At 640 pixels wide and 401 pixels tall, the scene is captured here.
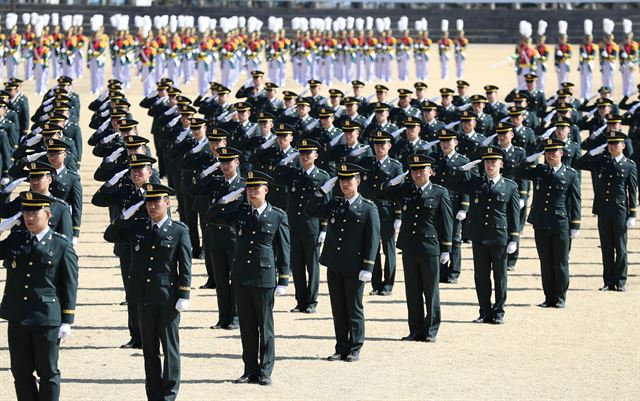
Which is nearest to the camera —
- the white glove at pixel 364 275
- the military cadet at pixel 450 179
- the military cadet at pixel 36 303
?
the military cadet at pixel 36 303

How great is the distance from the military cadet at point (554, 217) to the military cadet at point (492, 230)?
649 millimetres

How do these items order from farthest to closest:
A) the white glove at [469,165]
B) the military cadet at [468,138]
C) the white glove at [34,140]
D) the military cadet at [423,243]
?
the military cadet at [468,138], the white glove at [34,140], the white glove at [469,165], the military cadet at [423,243]

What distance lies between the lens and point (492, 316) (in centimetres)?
1430

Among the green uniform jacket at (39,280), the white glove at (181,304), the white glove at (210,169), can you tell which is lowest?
the white glove at (181,304)

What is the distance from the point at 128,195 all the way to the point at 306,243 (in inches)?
87.9

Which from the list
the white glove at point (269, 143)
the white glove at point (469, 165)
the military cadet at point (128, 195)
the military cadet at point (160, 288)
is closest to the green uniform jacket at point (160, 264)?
the military cadet at point (160, 288)

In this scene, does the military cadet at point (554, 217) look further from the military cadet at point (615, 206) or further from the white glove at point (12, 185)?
the white glove at point (12, 185)

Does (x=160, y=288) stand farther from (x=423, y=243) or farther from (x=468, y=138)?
(x=468, y=138)

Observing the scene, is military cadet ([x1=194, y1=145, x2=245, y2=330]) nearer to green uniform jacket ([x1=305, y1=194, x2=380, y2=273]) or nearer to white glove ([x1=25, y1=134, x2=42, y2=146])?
green uniform jacket ([x1=305, y1=194, x2=380, y2=273])

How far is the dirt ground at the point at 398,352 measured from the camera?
38.0ft

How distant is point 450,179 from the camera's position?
15.1 m

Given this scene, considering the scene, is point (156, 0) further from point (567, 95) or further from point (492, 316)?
point (492, 316)

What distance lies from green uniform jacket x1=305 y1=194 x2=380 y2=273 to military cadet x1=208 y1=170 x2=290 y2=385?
0.61m

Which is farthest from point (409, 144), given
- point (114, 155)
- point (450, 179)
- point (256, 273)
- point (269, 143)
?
point (256, 273)
